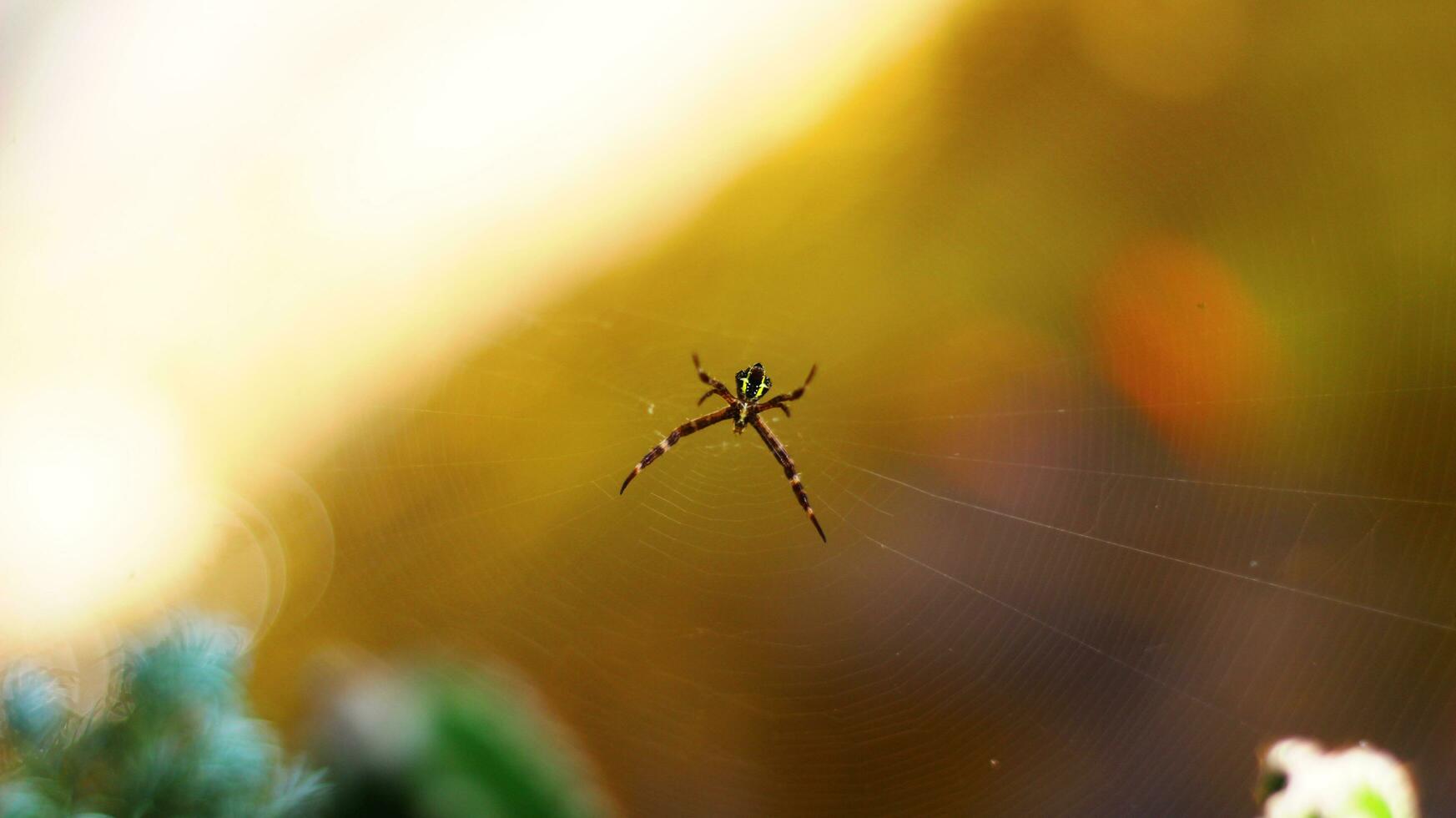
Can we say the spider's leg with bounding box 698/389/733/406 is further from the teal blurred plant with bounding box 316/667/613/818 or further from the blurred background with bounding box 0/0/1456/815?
the teal blurred plant with bounding box 316/667/613/818

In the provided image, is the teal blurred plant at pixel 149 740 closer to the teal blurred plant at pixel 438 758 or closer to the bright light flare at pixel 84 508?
the teal blurred plant at pixel 438 758

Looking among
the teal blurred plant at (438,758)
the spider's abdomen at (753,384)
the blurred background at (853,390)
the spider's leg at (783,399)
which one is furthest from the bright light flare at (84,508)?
the spider's leg at (783,399)

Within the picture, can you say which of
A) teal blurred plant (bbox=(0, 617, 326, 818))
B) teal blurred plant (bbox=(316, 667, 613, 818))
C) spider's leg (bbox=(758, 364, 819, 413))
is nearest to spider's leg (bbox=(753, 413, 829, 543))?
spider's leg (bbox=(758, 364, 819, 413))

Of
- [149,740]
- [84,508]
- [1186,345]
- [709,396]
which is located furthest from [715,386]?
[149,740]

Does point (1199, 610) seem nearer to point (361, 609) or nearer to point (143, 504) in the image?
point (361, 609)

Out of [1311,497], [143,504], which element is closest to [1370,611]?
[1311,497]
